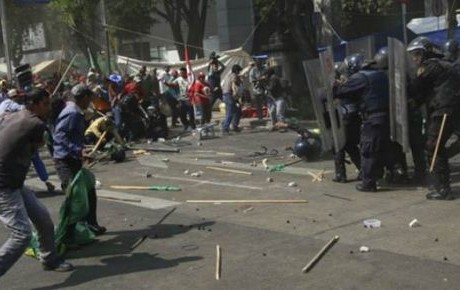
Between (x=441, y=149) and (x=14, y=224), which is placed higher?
(x=14, y=224)

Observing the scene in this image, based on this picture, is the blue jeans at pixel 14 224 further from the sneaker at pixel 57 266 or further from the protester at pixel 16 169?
the sneaker at pixel 57 266

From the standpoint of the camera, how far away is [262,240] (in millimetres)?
7223

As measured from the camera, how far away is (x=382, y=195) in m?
9.09

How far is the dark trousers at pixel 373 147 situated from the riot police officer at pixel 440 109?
841mm

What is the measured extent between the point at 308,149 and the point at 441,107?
4004mm

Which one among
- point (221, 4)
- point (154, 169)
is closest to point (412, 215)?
point (154, 169)

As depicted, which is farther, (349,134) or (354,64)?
(354,64)

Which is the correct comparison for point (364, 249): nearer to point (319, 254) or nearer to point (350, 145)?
point (319, 254)

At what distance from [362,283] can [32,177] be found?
8.43 m

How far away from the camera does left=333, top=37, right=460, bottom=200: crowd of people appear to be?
8484 millimetres

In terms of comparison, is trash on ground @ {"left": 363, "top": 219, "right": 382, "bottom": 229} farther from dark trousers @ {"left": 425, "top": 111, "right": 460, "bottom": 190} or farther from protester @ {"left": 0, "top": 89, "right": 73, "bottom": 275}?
protester @ {"left": 0, "top": 89, "right": 73, "bottom": 275}

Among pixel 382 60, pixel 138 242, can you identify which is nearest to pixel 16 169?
pixel 138 242

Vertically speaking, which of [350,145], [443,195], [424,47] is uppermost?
[424,47]

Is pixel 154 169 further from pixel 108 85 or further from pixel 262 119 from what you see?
pixel 262 119
